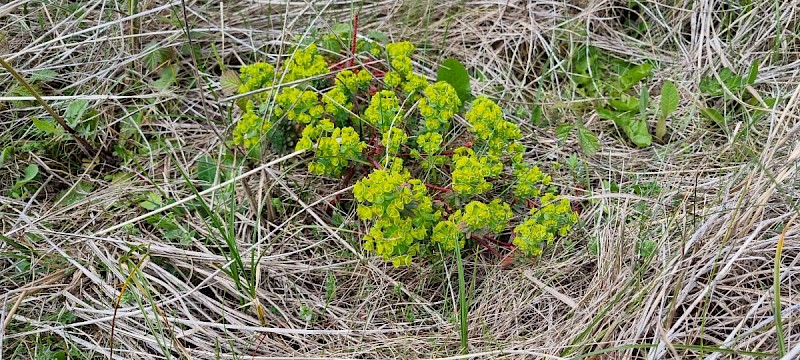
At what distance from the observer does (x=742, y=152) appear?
1.96 m

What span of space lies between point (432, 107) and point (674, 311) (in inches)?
30.4

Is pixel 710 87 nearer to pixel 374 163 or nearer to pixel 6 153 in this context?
pixel 374 163

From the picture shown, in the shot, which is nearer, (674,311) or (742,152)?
(674,311)

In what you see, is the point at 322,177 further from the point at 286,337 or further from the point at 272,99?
the point at 286,337

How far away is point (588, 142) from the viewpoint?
2.20 metres

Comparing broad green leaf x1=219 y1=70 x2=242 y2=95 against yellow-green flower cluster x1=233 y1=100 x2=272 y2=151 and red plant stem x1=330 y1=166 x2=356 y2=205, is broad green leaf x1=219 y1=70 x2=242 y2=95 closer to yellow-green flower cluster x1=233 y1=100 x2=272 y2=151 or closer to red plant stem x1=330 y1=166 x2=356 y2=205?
yellow-green flower cluster x1=233 y1=100 x2=272 y2=151

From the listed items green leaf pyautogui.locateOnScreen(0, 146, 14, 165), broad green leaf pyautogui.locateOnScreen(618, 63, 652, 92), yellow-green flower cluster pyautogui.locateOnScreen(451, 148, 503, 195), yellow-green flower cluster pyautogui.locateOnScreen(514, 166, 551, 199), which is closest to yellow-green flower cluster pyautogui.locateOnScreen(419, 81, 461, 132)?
yellow-green flower cluster pyautogui.locateOnScreen(451, 148, 503, 195)

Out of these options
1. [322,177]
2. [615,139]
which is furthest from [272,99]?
A: [615,139]

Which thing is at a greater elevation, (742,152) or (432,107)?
(432,107)

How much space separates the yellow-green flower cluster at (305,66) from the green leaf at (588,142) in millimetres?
778

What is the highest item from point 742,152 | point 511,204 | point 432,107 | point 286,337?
point 432,107

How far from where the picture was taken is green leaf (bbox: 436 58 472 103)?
7.27 feet

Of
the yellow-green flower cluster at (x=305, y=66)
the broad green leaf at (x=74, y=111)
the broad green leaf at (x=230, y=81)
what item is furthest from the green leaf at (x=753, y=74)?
the broad green leaf at (x=74, y=111)

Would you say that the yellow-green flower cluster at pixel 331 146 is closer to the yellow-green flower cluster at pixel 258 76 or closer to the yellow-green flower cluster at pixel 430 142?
the yellow-green flower cluster at pixel 430 142
